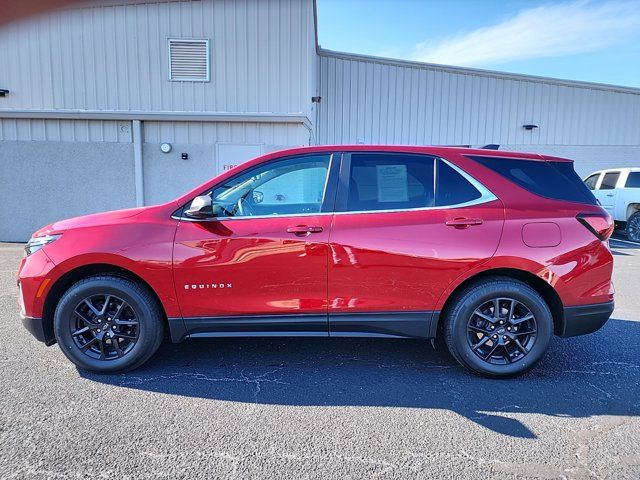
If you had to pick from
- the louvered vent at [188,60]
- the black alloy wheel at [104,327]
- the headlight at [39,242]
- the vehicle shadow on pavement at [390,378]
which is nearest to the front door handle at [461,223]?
the vehicle shadow on pavement at [390,378]

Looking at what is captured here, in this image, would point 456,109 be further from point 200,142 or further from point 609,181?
point 200,142

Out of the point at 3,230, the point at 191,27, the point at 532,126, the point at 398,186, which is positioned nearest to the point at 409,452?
the point at 398,186

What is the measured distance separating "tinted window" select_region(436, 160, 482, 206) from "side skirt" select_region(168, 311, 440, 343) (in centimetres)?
89

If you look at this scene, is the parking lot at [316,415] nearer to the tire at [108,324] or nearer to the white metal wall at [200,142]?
the tire at [108,324]

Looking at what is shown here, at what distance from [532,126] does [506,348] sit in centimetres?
1383

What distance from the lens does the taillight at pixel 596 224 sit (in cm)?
317

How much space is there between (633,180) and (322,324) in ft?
37.2

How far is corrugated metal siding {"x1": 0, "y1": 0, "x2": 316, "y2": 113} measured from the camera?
368 inches

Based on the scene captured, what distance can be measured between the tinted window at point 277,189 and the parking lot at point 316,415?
1.33m

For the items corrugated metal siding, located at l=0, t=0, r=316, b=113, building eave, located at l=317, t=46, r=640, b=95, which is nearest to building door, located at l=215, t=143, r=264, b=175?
corrugated metal siding, located at l=0, t=0, r=316, b=113

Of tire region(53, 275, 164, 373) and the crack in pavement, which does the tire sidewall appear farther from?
tire region(53, 275, 164, 373)

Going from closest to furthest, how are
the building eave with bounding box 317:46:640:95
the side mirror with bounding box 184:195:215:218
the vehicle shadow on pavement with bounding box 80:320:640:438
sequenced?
the vehicle shadow on pavement with bounding box 80:320:640:438 < the side mirror with bounding box 184:195:215:218 < the building eave with bounding box 317:46:640:95

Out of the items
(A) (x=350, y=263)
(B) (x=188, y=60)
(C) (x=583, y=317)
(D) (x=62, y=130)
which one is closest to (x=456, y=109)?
(B) (x=188, y=60)

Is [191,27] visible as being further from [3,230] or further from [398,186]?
[398,186]
